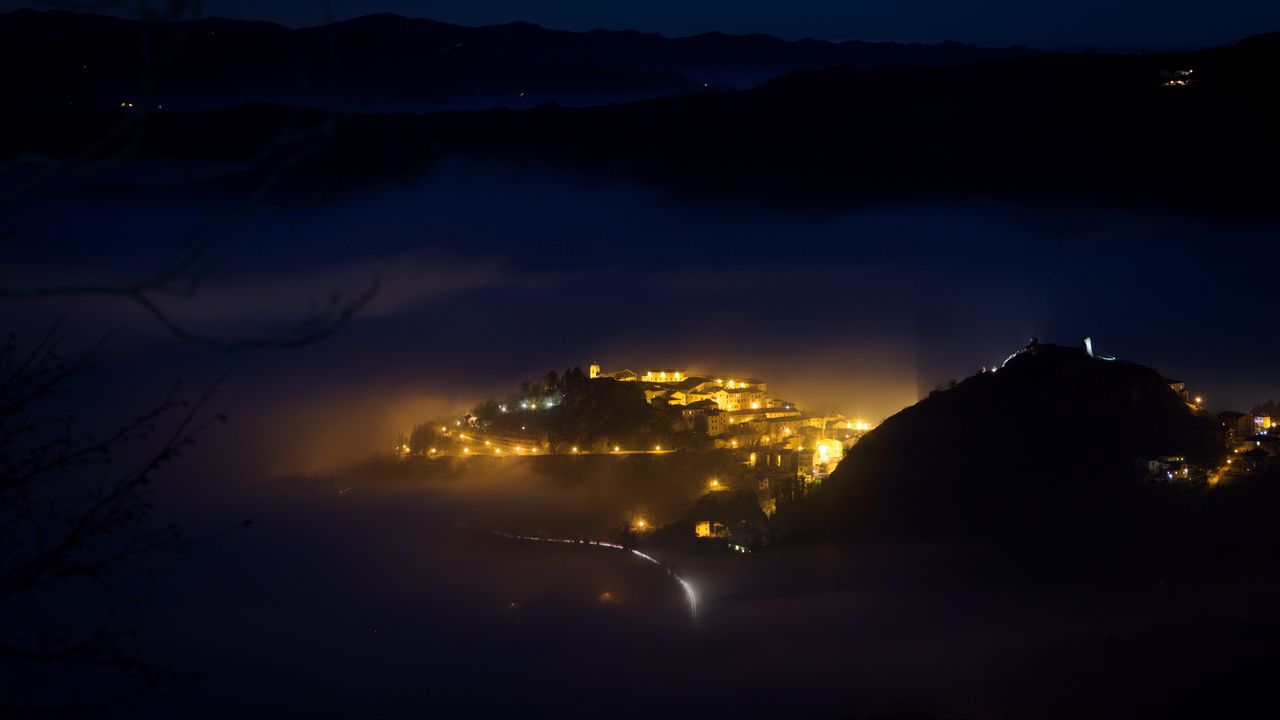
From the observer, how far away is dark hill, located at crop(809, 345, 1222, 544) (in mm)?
10172

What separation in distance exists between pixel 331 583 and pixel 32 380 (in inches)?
250

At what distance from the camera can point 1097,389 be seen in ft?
38.6

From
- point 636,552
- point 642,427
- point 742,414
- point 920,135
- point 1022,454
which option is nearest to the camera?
point 636,552

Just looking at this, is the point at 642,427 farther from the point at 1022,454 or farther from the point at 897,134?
the point at 897,134

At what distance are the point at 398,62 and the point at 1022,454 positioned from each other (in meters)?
9.17

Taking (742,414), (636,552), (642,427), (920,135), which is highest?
(920,135)

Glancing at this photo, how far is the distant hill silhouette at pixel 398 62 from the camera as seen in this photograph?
10.4 metres

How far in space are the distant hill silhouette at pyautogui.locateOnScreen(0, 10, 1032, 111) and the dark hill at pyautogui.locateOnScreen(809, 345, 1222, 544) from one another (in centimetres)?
593

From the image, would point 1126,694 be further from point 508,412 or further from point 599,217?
point 599,217

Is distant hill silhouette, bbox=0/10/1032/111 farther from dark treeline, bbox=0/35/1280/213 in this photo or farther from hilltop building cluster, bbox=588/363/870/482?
hilltop building cluster, bbox=588/363/870/482

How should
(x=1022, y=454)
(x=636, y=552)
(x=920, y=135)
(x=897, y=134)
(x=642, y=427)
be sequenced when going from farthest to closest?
(x=897, y=134), (x=920, y=135), (x=642, y=427), (x=1022, y=454), (x=636, y=552)

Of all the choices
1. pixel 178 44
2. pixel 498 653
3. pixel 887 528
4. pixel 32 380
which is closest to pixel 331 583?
pixel 498 653

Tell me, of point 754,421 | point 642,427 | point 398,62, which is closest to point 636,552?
point 642,427

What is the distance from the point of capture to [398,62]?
15.2 m
